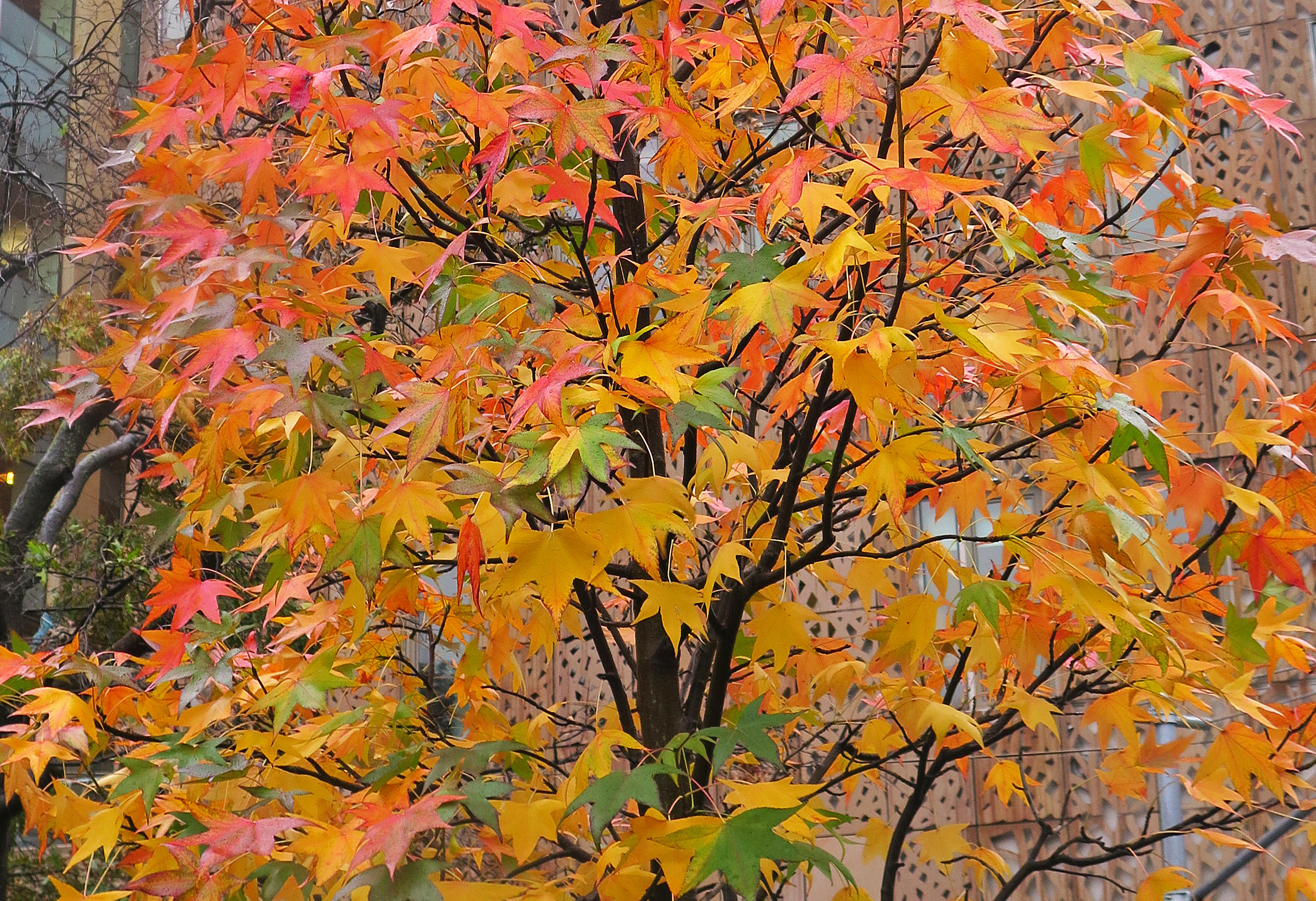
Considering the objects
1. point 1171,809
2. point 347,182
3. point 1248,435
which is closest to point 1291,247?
point 1248,435

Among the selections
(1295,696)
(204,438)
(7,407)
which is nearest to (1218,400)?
(1295,696)

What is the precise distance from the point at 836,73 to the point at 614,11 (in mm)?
802

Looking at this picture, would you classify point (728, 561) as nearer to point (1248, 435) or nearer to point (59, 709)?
point (1248, 435)

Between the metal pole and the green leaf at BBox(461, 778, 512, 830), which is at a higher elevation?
the green leaf at BBox(461, 778, 512, 830)

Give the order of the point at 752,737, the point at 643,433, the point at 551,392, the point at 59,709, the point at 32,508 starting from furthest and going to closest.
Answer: the point at 32,508 < the point at 643,433 < the point at 59,709 < the point at 752,737 < the point at 551,392

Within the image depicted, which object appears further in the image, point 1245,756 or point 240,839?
point 1245,756

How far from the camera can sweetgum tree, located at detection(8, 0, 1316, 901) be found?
1.33m

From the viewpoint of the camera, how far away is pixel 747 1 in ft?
5.23

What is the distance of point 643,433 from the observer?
73.7 inches

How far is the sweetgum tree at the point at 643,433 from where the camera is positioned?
133cm

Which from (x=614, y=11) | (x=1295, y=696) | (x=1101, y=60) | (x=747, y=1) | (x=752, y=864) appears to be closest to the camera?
(x=752, y=864)

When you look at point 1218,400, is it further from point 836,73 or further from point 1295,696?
point 836,73

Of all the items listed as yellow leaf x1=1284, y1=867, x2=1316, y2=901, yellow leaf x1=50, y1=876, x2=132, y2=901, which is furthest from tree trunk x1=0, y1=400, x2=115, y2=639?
yellow leaf x1=1284, y1=867, x2=1316, y2=901

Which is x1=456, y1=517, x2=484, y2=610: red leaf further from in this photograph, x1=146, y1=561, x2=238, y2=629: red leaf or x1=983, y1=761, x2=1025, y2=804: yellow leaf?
x1=983, y1=761, x2=1025, y2=804: yellow leaf
